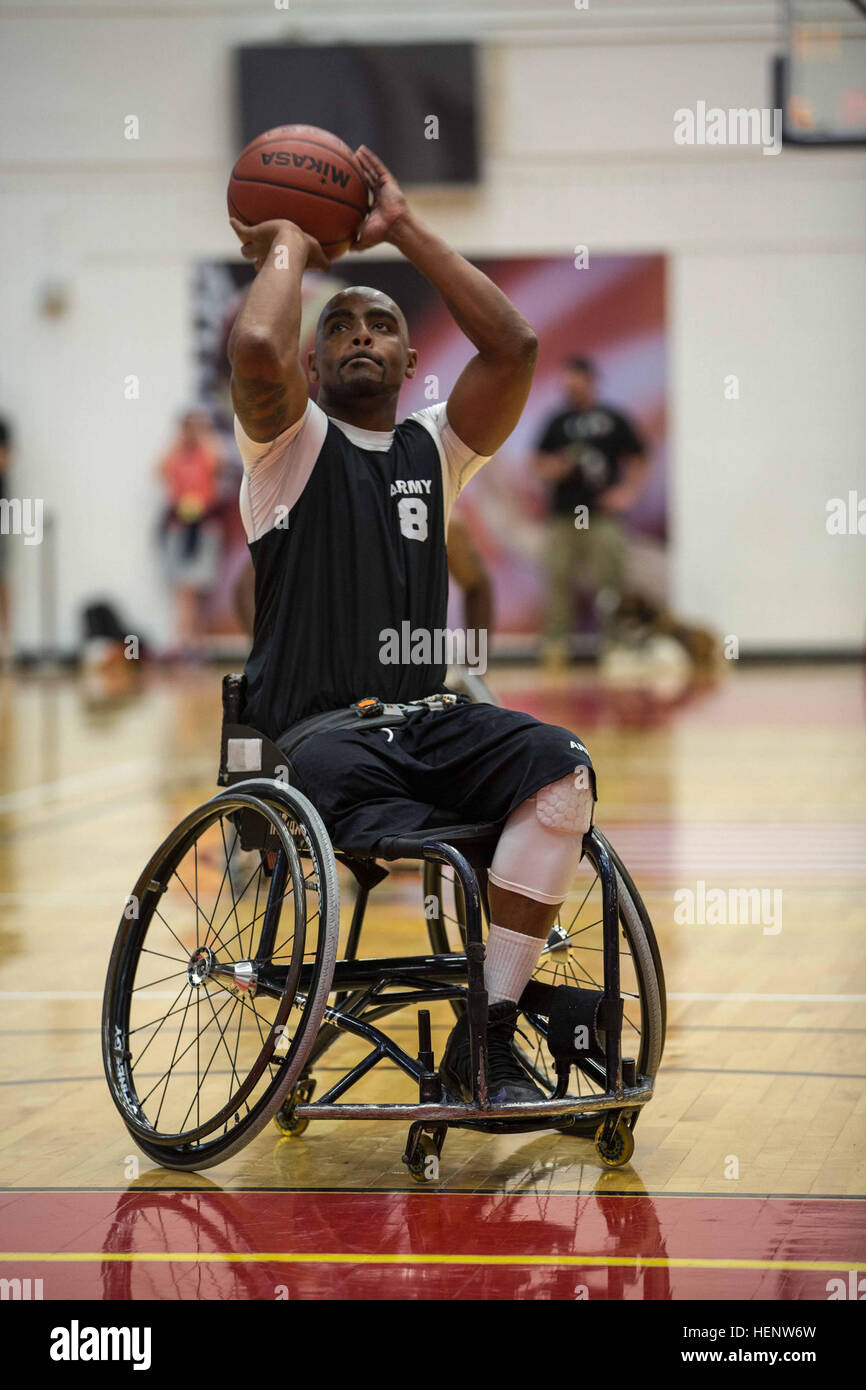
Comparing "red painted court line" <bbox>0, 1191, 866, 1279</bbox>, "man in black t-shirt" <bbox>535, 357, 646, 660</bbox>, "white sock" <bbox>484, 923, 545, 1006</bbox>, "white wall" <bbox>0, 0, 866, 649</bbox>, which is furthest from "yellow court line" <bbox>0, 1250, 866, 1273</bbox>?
"white wall" <bbox>0, 0, 866, 649</bbox>

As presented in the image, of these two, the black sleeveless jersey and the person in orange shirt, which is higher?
the person in orange shirt

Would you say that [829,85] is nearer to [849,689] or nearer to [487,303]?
[849,689]

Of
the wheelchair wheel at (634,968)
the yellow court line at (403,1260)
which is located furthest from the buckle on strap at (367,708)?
the yellow court line at (403,1260)

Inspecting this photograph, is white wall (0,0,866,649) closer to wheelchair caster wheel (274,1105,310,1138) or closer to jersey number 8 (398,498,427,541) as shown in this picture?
jersey number 8 (398,498,427,541)

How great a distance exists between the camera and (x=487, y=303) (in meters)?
3.20

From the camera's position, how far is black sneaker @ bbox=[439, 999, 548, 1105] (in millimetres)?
2922

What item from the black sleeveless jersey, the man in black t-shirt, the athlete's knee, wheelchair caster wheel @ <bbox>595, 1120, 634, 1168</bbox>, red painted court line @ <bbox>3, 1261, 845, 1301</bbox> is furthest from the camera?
A: the man in black t-shirt

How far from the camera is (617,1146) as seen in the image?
121 inches

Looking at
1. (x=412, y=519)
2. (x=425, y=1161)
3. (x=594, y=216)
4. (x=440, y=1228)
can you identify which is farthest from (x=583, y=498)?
(x=440, y=1228)

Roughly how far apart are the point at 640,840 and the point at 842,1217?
12.5 ft

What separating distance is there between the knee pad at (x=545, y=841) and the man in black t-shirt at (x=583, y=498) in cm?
1122

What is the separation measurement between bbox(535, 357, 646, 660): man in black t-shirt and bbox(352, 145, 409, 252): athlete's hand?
10744mm

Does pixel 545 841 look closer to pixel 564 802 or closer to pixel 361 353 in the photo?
pixel 564 802

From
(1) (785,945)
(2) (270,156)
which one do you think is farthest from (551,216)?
(2) (270,156)
